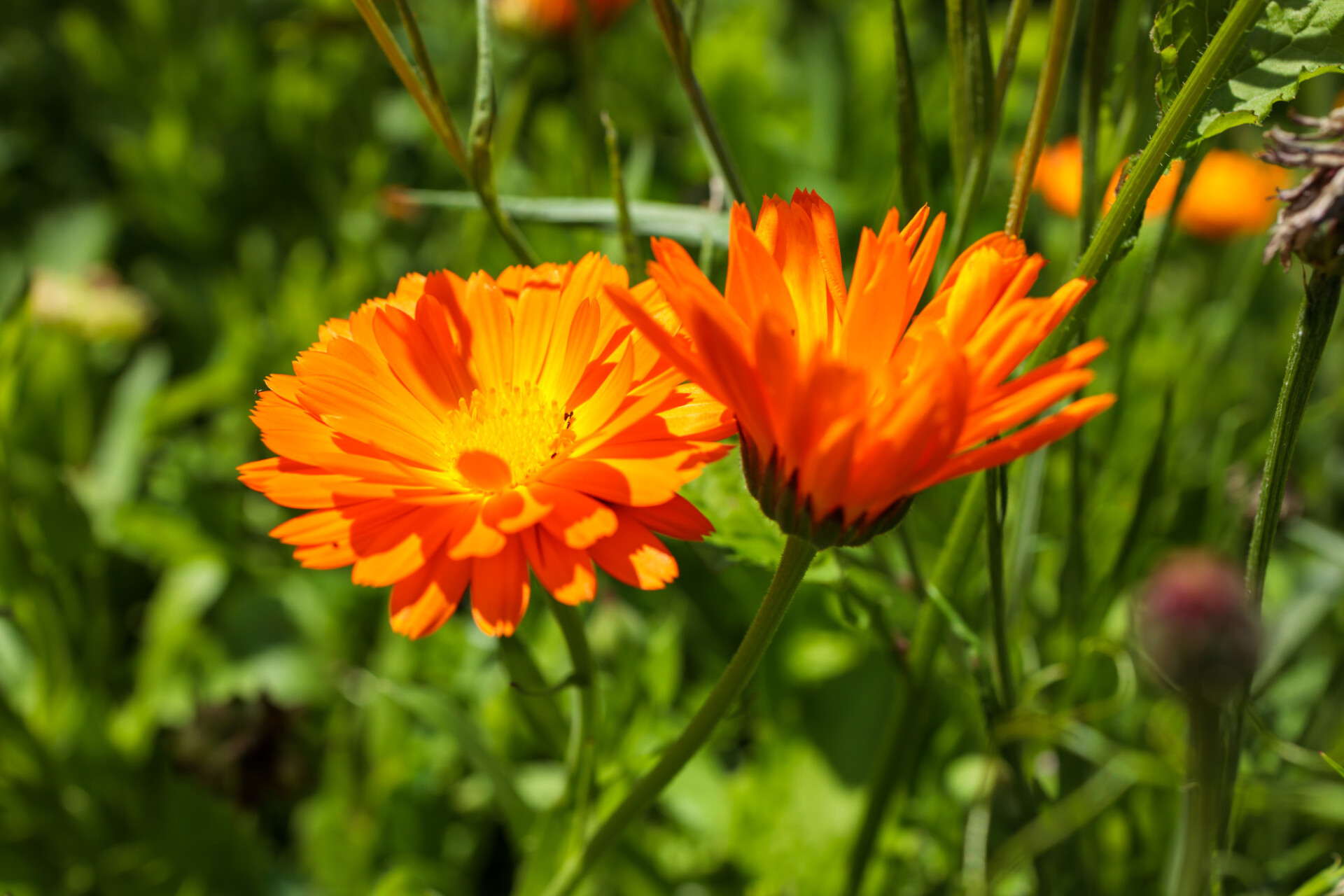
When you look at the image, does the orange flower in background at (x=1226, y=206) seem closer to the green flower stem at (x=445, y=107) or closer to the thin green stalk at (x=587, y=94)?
the thin green stalk at (x=587, y=94)

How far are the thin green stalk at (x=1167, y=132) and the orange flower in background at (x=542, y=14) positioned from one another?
1.08m

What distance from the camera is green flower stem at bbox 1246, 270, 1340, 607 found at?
0.44 meters

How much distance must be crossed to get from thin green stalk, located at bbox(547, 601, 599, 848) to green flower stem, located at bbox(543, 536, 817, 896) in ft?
0.14

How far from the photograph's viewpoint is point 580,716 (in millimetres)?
614

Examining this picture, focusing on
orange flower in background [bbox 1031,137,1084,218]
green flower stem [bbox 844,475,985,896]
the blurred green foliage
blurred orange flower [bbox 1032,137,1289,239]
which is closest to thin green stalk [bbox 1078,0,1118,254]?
the blurred green foliage

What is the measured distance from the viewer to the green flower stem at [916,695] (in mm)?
604

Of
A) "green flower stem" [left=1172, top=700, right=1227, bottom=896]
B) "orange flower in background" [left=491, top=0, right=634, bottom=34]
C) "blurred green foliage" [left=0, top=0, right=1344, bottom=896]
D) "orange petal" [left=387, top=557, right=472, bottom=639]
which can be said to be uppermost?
"green flower stem" [left=1172, top=700, right=1227, bottom=896]

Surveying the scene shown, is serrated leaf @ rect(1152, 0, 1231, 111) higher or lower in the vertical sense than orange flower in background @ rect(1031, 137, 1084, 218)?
higher

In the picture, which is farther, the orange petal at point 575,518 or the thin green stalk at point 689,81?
the thin green stalk at point 689,81

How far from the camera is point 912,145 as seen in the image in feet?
2.06

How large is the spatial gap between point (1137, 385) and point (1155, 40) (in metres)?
0.78

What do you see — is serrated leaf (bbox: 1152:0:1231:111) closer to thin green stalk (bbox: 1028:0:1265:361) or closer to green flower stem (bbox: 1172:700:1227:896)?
thin green stalk (bbox: 1028:0:1265:361)

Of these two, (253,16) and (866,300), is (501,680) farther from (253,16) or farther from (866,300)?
(253,16)

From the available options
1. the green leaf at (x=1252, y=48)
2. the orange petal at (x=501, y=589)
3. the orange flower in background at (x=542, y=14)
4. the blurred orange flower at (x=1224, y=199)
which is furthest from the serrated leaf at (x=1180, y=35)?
the orange flower in background at (x=542, y=14)
